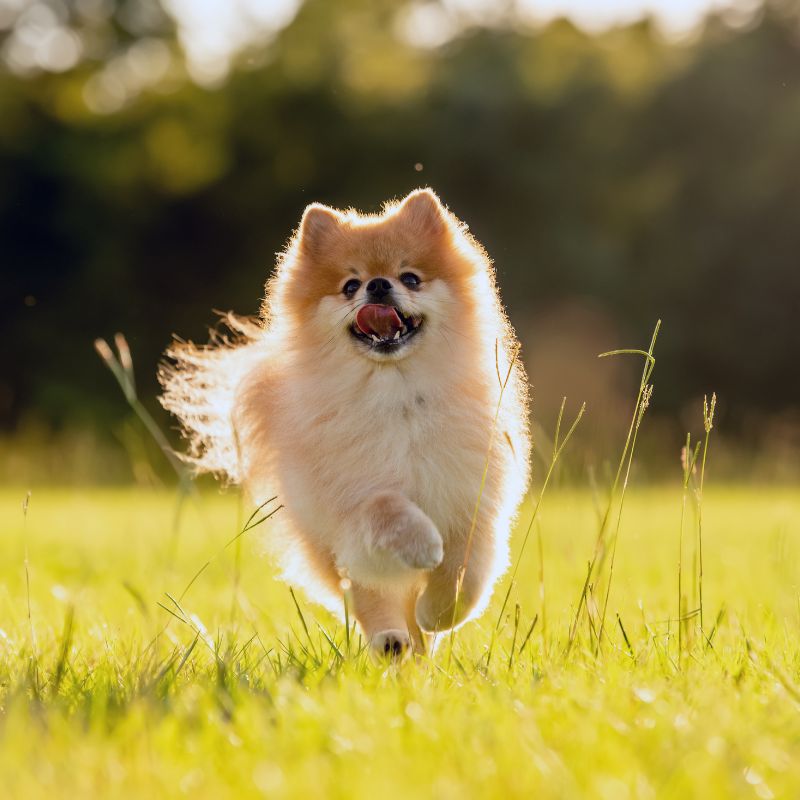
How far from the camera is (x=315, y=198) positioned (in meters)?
19.6

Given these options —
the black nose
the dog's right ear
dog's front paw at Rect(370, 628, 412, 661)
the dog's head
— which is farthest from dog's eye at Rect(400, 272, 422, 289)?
dog's front paw at Rect(370, 628, 412, 661)

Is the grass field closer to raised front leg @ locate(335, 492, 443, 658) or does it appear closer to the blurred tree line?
raised front leg @ locate(335, 492, 443, 658)


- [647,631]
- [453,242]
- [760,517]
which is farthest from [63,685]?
[760,517]

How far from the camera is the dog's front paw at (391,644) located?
10.8ft

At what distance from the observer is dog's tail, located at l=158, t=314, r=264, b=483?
434 cm

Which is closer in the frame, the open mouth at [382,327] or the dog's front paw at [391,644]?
the dog's front paw at [391,644]

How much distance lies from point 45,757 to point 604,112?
804 inches

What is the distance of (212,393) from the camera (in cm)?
441

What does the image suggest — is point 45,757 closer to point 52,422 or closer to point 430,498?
point 430,498

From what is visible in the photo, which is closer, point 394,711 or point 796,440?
point 394,711

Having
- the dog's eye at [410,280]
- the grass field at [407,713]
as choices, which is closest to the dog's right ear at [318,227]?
the dog's eye at [410,280]

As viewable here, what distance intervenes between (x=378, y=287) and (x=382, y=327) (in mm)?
156

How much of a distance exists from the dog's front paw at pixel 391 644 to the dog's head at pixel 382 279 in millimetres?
870

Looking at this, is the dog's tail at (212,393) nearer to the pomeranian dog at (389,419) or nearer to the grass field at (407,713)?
the pomeranian dog at (389,419)
